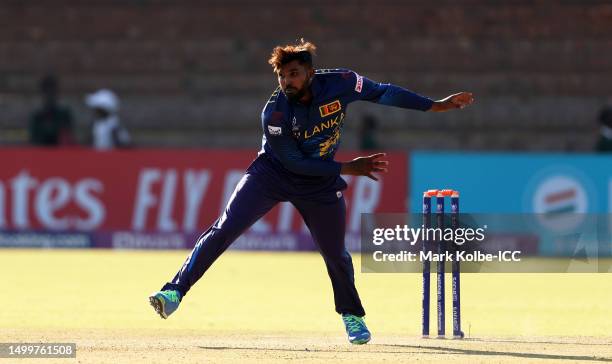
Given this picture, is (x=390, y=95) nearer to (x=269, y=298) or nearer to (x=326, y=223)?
(x=326, y=223)

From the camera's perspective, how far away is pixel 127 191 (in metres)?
20.1

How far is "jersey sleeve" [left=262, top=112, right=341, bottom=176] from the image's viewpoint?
360 inches

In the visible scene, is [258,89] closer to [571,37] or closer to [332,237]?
[571,37]

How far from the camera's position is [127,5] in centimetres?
2545

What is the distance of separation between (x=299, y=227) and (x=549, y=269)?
8994 mm

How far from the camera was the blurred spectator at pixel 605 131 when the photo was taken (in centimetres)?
2078

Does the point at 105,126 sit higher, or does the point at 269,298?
the point at 105,126

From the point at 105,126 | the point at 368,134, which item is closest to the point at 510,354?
the point at 368,134

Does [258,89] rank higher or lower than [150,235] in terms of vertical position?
higher

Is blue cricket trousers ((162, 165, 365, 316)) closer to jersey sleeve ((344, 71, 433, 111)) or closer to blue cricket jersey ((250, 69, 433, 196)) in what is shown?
blue cricket jersey ((250, 69, 433, 196))

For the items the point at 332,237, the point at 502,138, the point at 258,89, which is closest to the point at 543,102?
the point at 502,138

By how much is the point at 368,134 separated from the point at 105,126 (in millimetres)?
3841

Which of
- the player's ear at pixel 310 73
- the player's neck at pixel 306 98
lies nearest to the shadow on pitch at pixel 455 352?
the player's neck at pixel 306 98

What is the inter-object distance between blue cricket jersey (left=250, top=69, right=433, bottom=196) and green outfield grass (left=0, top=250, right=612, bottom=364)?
1150mm
